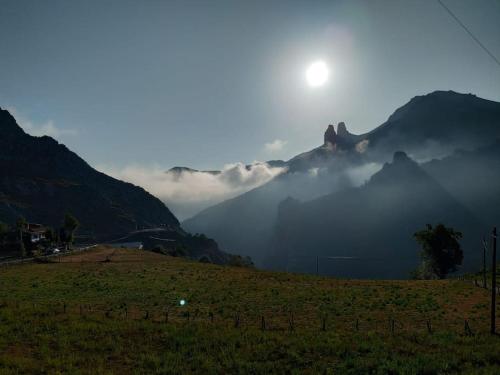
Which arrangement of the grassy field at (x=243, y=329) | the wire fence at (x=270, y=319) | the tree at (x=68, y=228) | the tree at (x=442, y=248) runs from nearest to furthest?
the grassy field at (x=243, y=329) < the wire fence at (x=270, y=319) < the tree at (x=442, y=248) < the tree at (x=68, y=228)

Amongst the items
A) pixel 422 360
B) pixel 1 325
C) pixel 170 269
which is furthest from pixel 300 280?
pixel 1 325

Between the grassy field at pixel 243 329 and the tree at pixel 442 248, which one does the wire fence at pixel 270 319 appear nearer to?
the grassy field at pixel 243 329

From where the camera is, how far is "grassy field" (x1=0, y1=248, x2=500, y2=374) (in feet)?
74.4

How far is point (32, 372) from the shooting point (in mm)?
21266

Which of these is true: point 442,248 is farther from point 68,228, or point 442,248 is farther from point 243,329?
point 68,228

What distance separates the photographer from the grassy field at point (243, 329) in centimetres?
2269

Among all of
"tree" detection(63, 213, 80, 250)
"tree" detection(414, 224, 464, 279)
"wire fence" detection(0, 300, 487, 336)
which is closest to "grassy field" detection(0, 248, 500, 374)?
"wire fence" detection(0, 300, 487, 336)

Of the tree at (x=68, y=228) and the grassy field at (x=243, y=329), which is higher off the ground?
the tree at (x=68, y=228)

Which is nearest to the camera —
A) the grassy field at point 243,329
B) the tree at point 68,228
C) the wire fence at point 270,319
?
the grassy field at point 243,329

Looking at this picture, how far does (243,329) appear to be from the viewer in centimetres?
3112

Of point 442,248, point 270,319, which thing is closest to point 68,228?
point 270,319

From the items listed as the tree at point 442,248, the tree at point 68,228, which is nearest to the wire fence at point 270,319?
the tree at point 442,248

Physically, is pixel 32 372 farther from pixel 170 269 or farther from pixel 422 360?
pixel 170 269

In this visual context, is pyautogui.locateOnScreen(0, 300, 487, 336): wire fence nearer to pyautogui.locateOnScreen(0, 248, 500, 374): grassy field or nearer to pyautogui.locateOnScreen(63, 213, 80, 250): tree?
pyautogui.locateOnScreen(0, 248, 500, 374): grassy field
